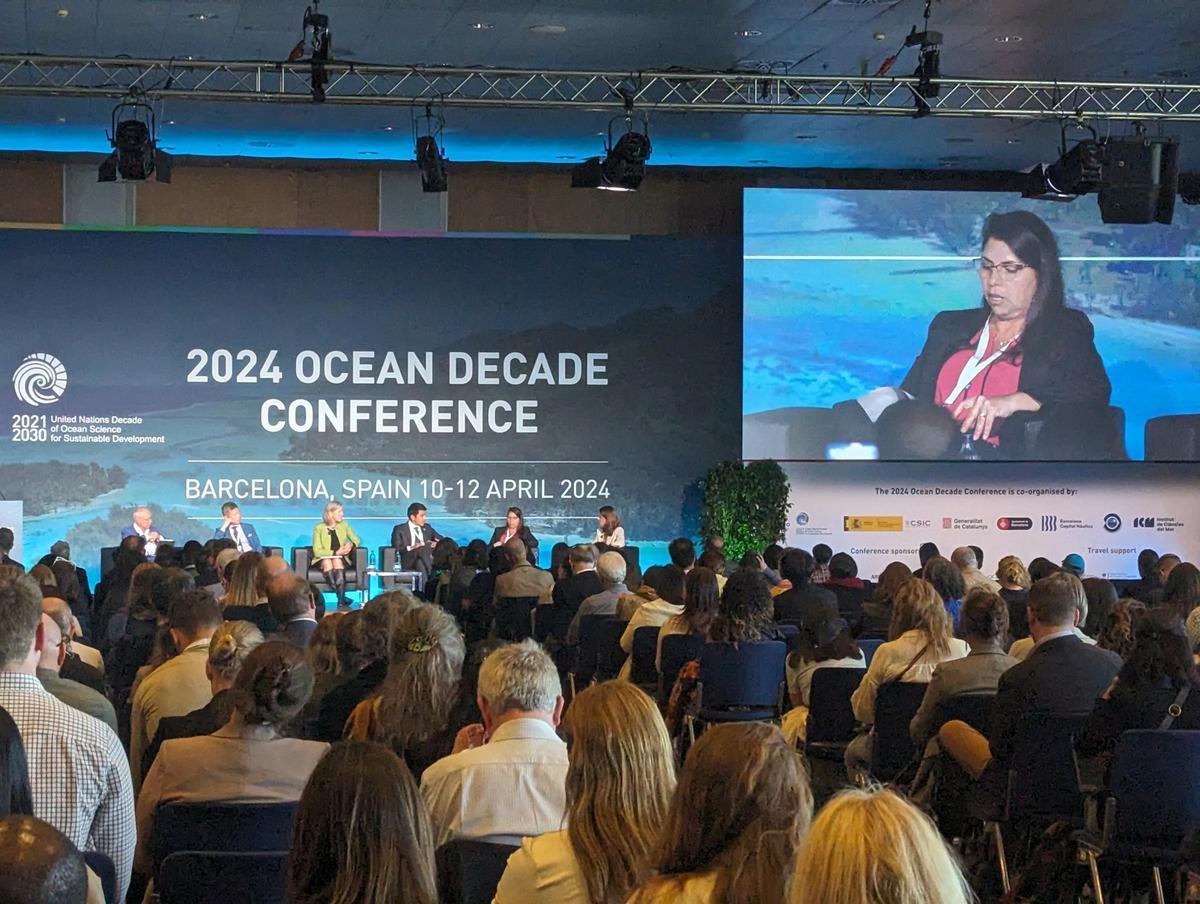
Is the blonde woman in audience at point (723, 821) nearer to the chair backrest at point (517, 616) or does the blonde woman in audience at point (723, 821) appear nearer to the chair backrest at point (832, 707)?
the chair backrest at point (832, 707)

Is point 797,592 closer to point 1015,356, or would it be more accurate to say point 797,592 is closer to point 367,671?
point 367,671

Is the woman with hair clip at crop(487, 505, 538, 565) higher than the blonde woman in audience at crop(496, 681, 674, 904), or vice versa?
the woman with hair clip at crop(487, 505, 538, 565)

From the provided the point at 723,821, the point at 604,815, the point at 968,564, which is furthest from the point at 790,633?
the point at 723,821

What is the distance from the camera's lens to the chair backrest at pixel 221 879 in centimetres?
297

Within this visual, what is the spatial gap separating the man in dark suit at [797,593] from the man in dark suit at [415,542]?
5236mm

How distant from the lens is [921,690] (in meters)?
5.81

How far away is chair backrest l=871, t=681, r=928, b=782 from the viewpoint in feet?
19.0

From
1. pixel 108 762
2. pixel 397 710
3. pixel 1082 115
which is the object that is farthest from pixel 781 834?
pixel 1082 115

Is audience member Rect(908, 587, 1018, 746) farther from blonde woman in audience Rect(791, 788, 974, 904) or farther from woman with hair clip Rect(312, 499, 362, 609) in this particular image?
woman with hair clip Rect(312, 499, 362, 609)

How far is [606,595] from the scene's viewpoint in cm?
911

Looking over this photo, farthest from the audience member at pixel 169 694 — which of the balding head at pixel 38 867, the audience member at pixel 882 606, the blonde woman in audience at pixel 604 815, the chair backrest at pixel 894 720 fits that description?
the audience member at pixel 882 606

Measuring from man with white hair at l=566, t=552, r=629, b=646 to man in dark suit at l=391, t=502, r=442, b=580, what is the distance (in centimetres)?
467

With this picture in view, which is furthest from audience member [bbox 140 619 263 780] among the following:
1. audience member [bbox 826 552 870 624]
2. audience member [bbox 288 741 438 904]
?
audience member [bbox 826 552 870 624]

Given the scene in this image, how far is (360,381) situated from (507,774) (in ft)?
42.7
